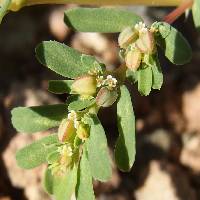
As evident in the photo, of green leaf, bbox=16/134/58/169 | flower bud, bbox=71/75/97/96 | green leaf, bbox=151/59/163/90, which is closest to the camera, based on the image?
flower bud, bbox=71/75/97/96

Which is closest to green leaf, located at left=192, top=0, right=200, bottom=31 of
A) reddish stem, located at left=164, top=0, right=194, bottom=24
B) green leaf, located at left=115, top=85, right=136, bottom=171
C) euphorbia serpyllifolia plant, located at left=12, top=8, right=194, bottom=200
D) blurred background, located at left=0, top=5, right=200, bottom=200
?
reddish stem, located at left=164, top=0, right=194, bottom=24

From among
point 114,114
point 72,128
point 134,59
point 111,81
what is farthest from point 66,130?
point 114,114

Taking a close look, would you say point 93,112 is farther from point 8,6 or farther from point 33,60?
point 33,60

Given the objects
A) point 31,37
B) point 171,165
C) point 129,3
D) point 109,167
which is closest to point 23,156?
point 109,167

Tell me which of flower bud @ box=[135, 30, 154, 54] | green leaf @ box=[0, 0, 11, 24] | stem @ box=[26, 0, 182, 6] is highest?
green leaf @ box=[0, 0, 11, 24]

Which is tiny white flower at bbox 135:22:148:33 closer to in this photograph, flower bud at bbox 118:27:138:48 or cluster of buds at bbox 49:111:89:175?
flower bud at bbox 118:27:138:48

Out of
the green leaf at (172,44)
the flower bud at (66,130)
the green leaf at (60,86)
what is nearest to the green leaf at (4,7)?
the green leaf at (60,86)
